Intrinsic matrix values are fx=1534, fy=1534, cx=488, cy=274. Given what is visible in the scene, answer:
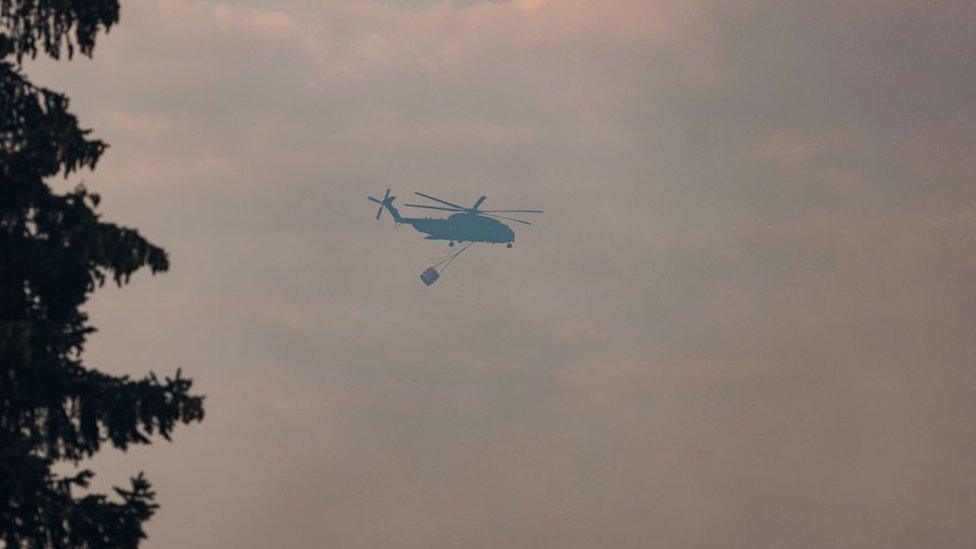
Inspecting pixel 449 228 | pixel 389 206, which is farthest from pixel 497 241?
pixel 389 206

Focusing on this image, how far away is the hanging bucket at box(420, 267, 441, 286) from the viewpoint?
173725 mm

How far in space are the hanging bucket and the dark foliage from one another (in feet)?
496

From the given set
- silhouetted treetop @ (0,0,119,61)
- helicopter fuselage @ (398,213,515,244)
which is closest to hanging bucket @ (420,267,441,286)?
Result: helicopter fuselage @ (398,213,515,244)

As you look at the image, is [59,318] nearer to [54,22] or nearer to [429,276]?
[54,22]

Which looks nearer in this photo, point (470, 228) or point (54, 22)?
point (54, 22)

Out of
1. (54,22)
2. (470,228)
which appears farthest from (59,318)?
(470,228)

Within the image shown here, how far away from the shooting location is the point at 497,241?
16375 centimetres

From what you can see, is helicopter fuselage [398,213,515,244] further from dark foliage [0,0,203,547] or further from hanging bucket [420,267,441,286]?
dark foliage [0,0,203,547]

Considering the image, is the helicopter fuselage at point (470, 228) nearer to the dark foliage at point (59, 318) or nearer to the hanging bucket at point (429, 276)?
the hanging bucket at point (429, 276)

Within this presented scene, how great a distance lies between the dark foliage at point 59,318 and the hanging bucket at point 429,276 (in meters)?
151

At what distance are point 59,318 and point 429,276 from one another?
153 m

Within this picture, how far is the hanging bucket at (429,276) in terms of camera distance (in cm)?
17373

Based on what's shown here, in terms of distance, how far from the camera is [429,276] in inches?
6875

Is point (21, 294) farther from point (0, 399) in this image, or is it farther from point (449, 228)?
point (449, 228)
